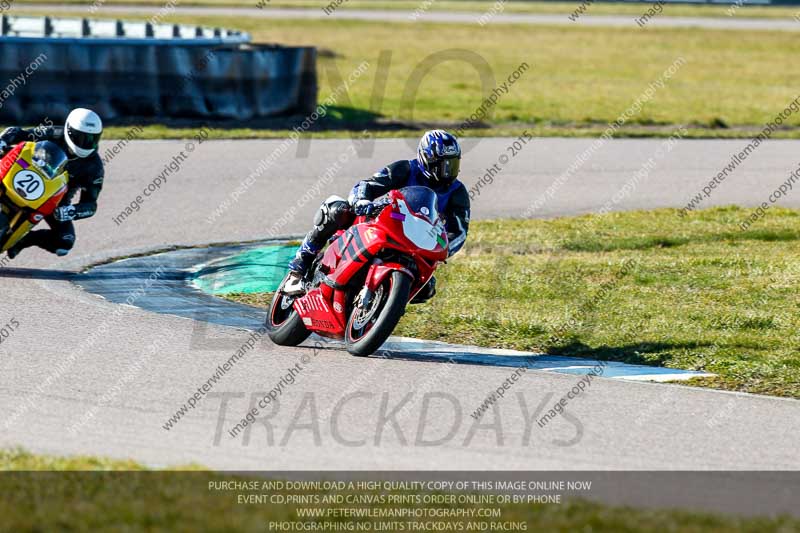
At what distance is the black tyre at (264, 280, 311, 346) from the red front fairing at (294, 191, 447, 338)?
0.12 m

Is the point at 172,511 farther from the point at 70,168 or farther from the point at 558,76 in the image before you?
the point at 558,76

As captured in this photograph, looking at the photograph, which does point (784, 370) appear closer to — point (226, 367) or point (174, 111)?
point (226, 367)

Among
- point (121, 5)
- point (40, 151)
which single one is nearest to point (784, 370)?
point (40, 151)

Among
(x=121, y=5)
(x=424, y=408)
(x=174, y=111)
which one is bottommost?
(x=121, y=5)

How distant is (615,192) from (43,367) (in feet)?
33.9

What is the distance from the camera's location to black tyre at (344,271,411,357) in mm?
8359

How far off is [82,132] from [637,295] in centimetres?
518

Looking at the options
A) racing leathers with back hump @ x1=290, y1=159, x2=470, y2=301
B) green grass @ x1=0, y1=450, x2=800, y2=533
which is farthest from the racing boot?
green grass @ x1=0, y1=450, x2=800, y2=533

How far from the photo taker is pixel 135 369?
8.16m

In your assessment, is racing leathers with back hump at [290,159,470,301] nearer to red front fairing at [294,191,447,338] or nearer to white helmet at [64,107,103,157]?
red front fairing at [294,191,447,338]

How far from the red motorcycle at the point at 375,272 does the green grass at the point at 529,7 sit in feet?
142

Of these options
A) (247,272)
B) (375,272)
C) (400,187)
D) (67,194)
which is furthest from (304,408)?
(67,194)

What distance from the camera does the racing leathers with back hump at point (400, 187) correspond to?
9.02 meters

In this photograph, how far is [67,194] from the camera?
1168 cm
